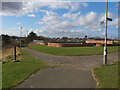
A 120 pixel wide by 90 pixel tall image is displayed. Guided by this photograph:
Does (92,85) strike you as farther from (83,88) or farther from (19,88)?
(19,88)

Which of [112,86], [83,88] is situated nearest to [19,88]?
[83,88]

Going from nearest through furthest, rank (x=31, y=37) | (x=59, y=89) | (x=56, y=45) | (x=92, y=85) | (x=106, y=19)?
(x=59, y=89) < (x=92, y=85) < (x=106, y=19) < (x=56, y=45) < (x=31, y=37)

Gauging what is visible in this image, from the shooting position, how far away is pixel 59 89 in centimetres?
453

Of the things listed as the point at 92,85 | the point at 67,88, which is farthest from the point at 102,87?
the point at 67,88

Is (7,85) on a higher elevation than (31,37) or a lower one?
lower

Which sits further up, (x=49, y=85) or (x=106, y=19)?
(x=106, y=19)

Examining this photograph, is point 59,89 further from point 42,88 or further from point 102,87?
point 102,87


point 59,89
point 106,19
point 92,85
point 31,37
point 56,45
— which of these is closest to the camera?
point 59,89

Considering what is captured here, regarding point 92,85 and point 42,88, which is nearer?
point 42,88

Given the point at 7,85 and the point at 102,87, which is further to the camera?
the point at 7,85

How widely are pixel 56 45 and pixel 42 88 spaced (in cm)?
2881

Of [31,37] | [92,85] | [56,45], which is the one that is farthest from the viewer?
[31,37]

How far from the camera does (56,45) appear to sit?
110 feet

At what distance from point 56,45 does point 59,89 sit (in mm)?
28944
